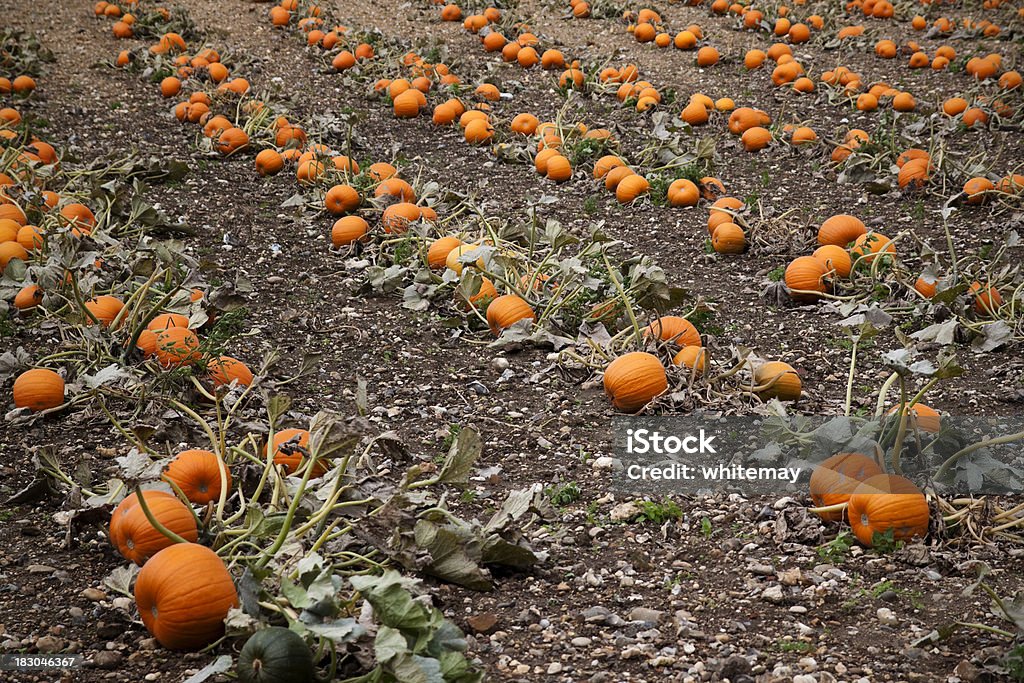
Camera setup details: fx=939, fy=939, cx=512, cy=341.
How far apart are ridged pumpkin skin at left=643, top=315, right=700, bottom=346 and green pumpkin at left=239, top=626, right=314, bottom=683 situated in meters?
2.76

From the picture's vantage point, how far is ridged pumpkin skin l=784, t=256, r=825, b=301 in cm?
585

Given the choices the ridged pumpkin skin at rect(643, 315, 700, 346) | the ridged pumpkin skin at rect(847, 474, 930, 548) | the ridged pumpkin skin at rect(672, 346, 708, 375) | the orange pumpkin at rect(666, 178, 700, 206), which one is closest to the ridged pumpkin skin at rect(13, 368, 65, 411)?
the ridged pumpkin skin at rect(643, 315, 700, 346)

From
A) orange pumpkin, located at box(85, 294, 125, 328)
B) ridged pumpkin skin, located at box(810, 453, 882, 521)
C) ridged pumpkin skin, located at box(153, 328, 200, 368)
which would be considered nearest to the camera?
ridged pumpkin skin, located at box(810, 453, 882, 521)

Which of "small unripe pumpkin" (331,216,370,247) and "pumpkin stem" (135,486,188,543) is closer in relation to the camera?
"pumpkin stem" (135,486,188,543)

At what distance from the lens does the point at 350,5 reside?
39.8 feet

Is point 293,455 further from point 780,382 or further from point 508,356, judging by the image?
point 780,382

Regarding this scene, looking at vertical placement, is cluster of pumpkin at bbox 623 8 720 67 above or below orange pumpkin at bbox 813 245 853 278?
above

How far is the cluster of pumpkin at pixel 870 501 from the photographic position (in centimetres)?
353

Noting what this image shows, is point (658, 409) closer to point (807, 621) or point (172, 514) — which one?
point (807, 621)

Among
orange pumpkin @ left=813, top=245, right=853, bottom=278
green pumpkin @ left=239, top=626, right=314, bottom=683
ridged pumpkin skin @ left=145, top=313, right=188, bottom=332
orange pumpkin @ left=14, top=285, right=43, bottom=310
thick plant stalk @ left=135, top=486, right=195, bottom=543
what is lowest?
orange pumpkin @ left=14, top=285, right=43, bottom=310

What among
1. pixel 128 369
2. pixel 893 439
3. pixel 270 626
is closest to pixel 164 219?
pixel 128 369

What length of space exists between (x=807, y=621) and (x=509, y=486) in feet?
4.70

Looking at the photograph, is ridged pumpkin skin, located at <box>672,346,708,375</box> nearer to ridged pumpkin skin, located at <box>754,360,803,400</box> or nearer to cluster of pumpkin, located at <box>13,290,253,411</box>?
ridged pumpkin skin, located at <box>754,360,803,400</box>

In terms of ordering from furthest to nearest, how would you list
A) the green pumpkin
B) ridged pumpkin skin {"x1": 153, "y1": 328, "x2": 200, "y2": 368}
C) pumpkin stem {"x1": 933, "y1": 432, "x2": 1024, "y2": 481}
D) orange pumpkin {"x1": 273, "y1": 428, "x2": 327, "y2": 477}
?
ridged pumpkin skin {"x1": 153, "y1": 328, "x2": 200, "y2": 368} → orange pumpkin {"x1": 273, "y1": 428, "x2": 327, "y2": 477} → pumpkin stem {"x1": 933, "y1": 432, "x2": 1024, "y2": 481} → the green pumpkin
